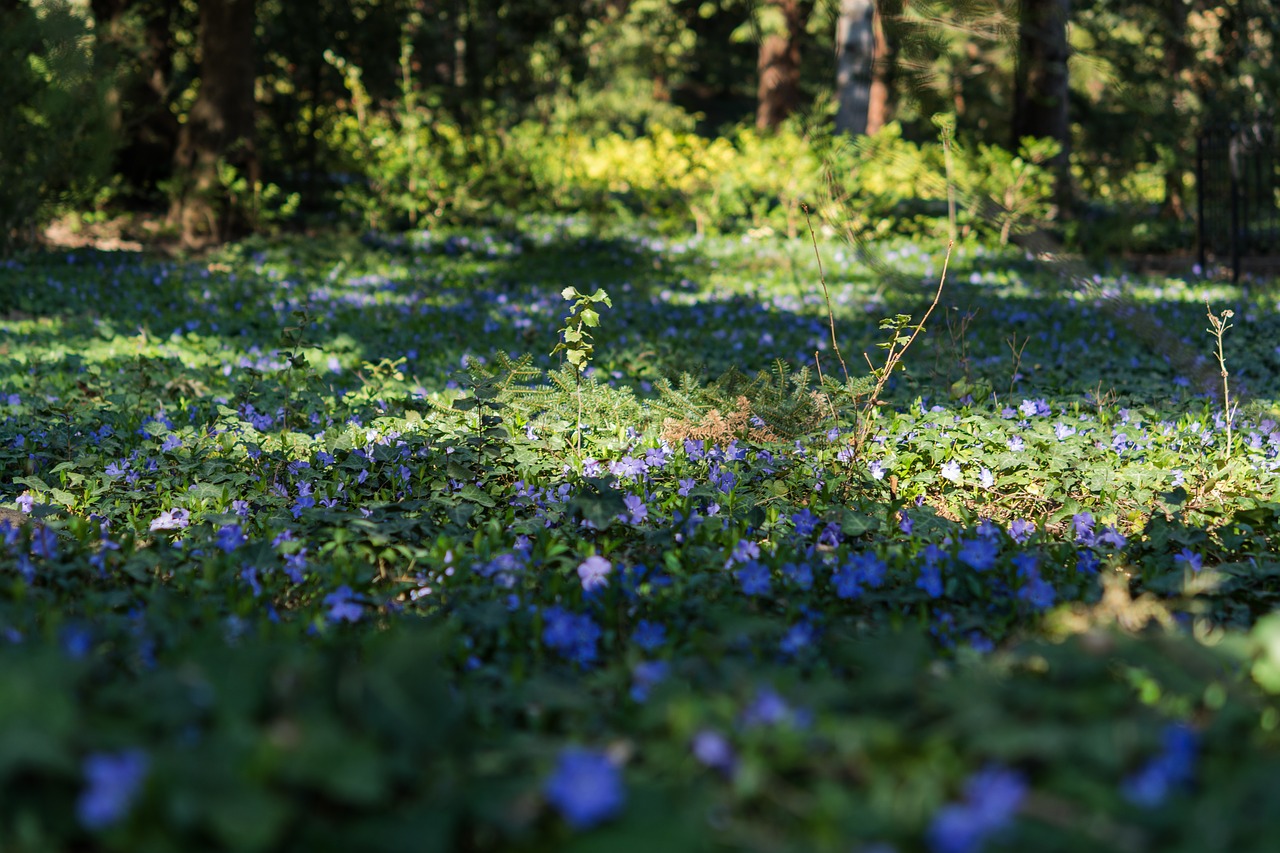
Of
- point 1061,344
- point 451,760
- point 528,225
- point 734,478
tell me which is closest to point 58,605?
point 451,760

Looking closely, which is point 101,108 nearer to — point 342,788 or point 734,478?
point 734,478

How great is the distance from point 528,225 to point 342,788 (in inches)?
441

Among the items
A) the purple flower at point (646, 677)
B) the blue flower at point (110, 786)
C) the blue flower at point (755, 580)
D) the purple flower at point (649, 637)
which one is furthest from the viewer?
the blue flower at point (755, 580)

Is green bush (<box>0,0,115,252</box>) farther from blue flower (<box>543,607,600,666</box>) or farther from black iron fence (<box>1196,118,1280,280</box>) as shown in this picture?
black iron fence (<box>1196,118,1280,280</box>)

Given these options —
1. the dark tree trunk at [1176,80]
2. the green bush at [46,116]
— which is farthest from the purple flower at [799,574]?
the dark tree trunk at [1176,80]

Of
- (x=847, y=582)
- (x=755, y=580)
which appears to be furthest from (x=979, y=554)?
(x=755, y=580)

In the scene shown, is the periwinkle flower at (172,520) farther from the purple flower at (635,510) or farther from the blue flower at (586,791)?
the blue flower at (586,791)

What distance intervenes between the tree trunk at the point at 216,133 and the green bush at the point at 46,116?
0.98 metres

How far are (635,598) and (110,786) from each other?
1.47 metres

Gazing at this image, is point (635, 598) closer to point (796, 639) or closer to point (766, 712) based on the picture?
point (796, 639)

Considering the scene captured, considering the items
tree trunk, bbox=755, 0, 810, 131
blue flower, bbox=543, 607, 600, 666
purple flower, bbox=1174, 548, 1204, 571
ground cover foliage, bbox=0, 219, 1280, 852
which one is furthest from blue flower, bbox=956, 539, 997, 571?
tree trunk, bbox=755, 0, 810, 131

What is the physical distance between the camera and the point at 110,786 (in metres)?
1.20

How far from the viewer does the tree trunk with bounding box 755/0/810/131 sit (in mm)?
18547

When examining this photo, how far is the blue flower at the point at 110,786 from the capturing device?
3.88 feet
